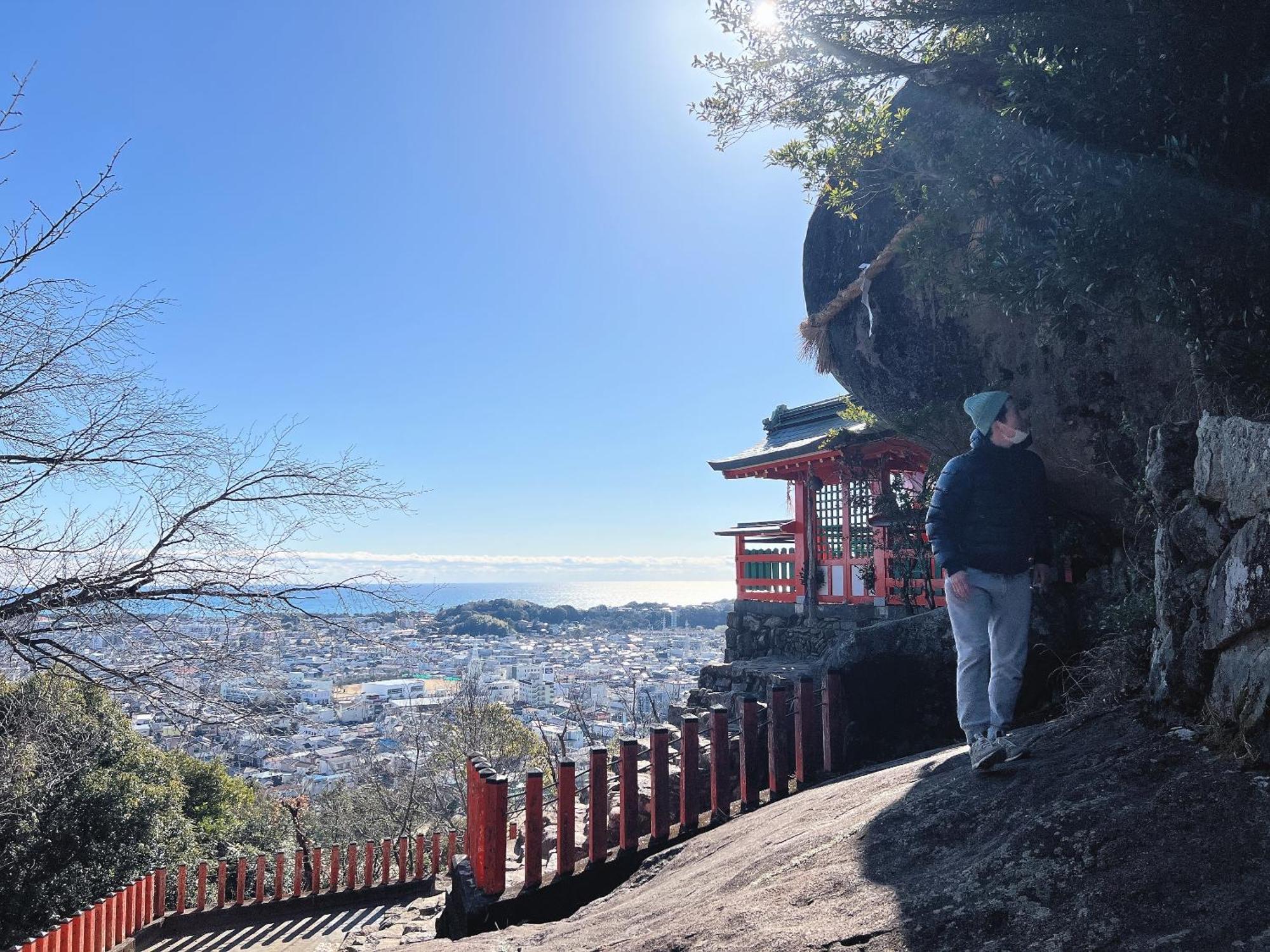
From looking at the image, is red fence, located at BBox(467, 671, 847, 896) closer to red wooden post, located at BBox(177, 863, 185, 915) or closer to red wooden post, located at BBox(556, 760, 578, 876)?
red wooden post, located at BBox(556, 760, 578, 876)

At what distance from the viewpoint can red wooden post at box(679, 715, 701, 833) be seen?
4.55 meters

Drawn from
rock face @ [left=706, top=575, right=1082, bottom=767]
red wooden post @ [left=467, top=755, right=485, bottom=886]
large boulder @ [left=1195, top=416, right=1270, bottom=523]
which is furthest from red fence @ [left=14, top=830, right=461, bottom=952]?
large boulder @ [left=1195, top=416, right=1270, bottom=523]

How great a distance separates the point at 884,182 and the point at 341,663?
7.81 metres

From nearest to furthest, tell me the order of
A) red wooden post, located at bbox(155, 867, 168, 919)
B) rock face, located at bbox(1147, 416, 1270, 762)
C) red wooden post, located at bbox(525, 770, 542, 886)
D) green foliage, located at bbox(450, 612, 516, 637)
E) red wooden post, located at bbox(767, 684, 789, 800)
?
1. rock face, located at bbox(1147, 416, 1270, 762)
2. red wooden post, located at bbox(525, 770, 542, 886)
3. red wooden post, located at bbox(767, 684, 789, 800)
4. red wooden post, located at bbox(155, 867, 168, 919)
5. green foliage, located at bbox(450, 612, 516, 637)

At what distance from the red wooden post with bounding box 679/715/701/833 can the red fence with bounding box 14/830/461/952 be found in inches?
207

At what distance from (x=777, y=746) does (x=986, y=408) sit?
8.44ft

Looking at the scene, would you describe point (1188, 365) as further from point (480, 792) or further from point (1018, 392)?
point (480, 792)

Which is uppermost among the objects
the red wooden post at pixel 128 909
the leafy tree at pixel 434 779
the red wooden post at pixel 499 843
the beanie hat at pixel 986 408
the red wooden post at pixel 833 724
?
the beanie hat at pixel 986 408

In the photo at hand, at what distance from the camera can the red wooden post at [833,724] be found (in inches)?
197

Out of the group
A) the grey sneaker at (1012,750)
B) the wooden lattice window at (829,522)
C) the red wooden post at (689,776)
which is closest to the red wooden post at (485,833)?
the red wooden post at (689,776)

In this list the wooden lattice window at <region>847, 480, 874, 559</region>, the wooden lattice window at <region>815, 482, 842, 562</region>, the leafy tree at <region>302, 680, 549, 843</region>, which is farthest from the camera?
the leafy tree at <region>302, 680, 549, 843</region>

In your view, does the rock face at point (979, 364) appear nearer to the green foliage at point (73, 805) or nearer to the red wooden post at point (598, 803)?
the red wooden post at point (598, 803)

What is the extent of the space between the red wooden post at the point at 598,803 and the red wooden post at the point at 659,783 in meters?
0.30

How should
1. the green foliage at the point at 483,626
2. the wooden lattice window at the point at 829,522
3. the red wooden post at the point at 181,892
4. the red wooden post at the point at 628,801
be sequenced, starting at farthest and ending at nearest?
the green foliage at the point at 483,626 → the wooden lattice window at the point at 829,522 → the red wooden post at the point at 181,892 → the red wooden post at the point at 628,801
